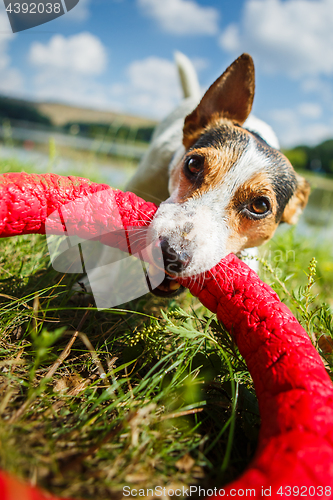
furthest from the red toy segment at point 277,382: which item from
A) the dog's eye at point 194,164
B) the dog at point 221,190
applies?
the dog's eye at point 194,164

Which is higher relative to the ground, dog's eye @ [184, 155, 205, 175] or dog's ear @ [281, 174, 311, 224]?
dog's eye @ [184, 155, 205, 175]

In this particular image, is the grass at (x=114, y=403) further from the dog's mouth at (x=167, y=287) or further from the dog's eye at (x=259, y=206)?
the dog's eye at (x=259, y=206)

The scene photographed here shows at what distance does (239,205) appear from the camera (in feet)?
6.24

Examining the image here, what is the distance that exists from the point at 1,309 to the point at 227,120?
2229 mm

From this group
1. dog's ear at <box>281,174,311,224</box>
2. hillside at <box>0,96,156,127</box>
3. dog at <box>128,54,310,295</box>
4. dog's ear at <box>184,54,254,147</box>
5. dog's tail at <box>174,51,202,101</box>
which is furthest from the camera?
hillside at <box>0,96,156,127</box>

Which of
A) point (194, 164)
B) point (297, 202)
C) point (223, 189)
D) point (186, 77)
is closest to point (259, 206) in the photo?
point (223, 189)

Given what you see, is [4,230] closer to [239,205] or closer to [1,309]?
[1,309]

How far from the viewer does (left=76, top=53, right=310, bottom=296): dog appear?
Result: 1496mm

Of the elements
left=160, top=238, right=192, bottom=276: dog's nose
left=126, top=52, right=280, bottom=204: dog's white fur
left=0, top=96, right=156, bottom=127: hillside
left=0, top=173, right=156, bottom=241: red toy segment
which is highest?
left=0, top=173, right=156, bottom=241: red toy segment

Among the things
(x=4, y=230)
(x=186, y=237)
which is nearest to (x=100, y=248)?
(x=186, y=237)

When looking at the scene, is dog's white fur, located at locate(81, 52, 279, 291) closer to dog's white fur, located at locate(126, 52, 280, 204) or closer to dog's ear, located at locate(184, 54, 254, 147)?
dog's white fur, located at locate(126, 52, 280, 204)

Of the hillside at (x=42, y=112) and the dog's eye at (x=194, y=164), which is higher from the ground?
the dog's eye at (x=194, y=164)

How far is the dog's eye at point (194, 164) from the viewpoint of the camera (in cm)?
201

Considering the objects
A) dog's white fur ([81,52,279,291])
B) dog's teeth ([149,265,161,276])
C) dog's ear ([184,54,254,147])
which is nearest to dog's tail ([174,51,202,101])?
dog's white fur ([81,52,279,291])
